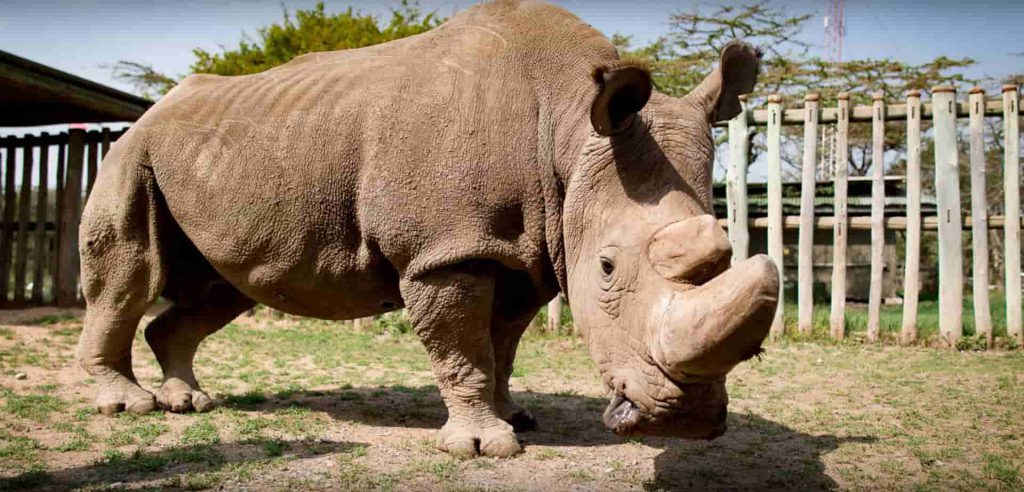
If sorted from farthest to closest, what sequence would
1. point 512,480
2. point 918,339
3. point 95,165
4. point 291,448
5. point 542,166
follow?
point 95,165, point 918,339, point 291,448, point 542,166, point 512,480

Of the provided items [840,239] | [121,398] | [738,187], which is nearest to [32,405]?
[121,398]

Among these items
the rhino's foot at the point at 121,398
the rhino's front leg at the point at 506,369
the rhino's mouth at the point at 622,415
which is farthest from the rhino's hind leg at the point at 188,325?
the rhino's mouth at the point at 622,415

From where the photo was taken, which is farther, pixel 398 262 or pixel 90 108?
pixel 90 108

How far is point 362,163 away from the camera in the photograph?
458 cm

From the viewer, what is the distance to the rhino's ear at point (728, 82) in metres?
4.26

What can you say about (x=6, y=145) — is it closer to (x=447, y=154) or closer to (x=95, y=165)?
(x=95, y=165)

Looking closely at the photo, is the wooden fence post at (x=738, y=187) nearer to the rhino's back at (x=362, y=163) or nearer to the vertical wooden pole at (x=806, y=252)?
the vertical wooden pole at (x=806, y=252)

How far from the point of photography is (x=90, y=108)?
11.5 meters

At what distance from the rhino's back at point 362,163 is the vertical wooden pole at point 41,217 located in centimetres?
835

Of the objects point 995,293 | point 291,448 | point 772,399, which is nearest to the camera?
point 291,448

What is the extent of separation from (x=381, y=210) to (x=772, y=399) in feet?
10.6

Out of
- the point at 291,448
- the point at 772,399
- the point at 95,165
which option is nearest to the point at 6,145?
the point at 95,165

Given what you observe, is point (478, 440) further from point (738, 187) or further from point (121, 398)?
point (738, 187)

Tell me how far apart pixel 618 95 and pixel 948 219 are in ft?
20.2
